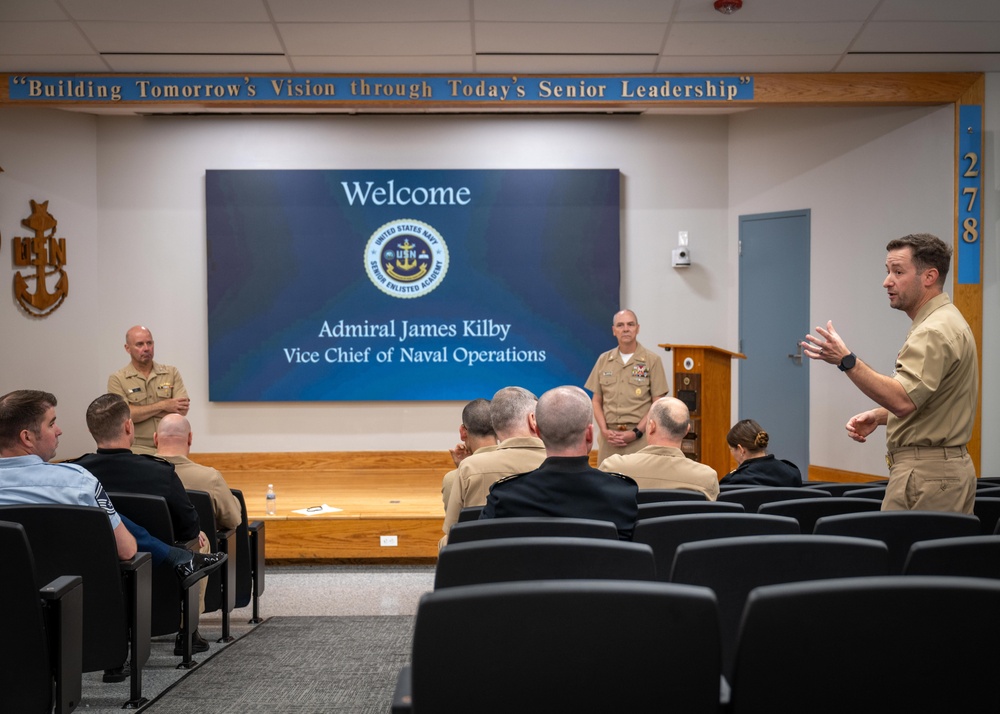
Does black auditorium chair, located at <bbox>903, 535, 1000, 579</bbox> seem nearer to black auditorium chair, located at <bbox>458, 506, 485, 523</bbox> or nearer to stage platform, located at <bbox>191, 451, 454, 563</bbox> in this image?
black auditorium chair, located at <bbox>458, 506, 485, 523</bbox>

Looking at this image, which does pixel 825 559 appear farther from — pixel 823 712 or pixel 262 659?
pixel 262 659

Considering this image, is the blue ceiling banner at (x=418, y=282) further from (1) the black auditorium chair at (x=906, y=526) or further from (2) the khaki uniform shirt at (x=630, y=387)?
(1) the black auditorium chair at (x=906, y=526)

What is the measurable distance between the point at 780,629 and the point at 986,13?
5.84m

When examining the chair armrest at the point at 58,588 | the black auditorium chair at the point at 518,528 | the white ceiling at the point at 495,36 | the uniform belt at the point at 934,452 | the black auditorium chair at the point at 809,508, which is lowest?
the chair armrest at the point at 58,588

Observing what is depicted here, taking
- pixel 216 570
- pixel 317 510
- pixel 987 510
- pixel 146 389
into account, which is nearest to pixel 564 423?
pixel 987 510

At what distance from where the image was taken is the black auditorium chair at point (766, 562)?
1.77m

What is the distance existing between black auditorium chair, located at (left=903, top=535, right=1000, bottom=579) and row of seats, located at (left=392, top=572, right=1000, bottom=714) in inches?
23.0

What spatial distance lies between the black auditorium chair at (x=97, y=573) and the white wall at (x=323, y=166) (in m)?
5.22

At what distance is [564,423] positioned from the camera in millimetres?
2500

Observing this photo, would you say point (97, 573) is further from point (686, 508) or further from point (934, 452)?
point (934, 452)

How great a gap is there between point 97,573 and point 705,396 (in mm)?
4637

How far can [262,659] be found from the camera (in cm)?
349

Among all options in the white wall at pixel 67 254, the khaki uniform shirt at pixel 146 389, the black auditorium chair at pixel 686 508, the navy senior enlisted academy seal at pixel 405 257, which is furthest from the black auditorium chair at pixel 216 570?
the white wall at pixel 67 254

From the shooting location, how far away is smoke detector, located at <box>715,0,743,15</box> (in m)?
5.50
